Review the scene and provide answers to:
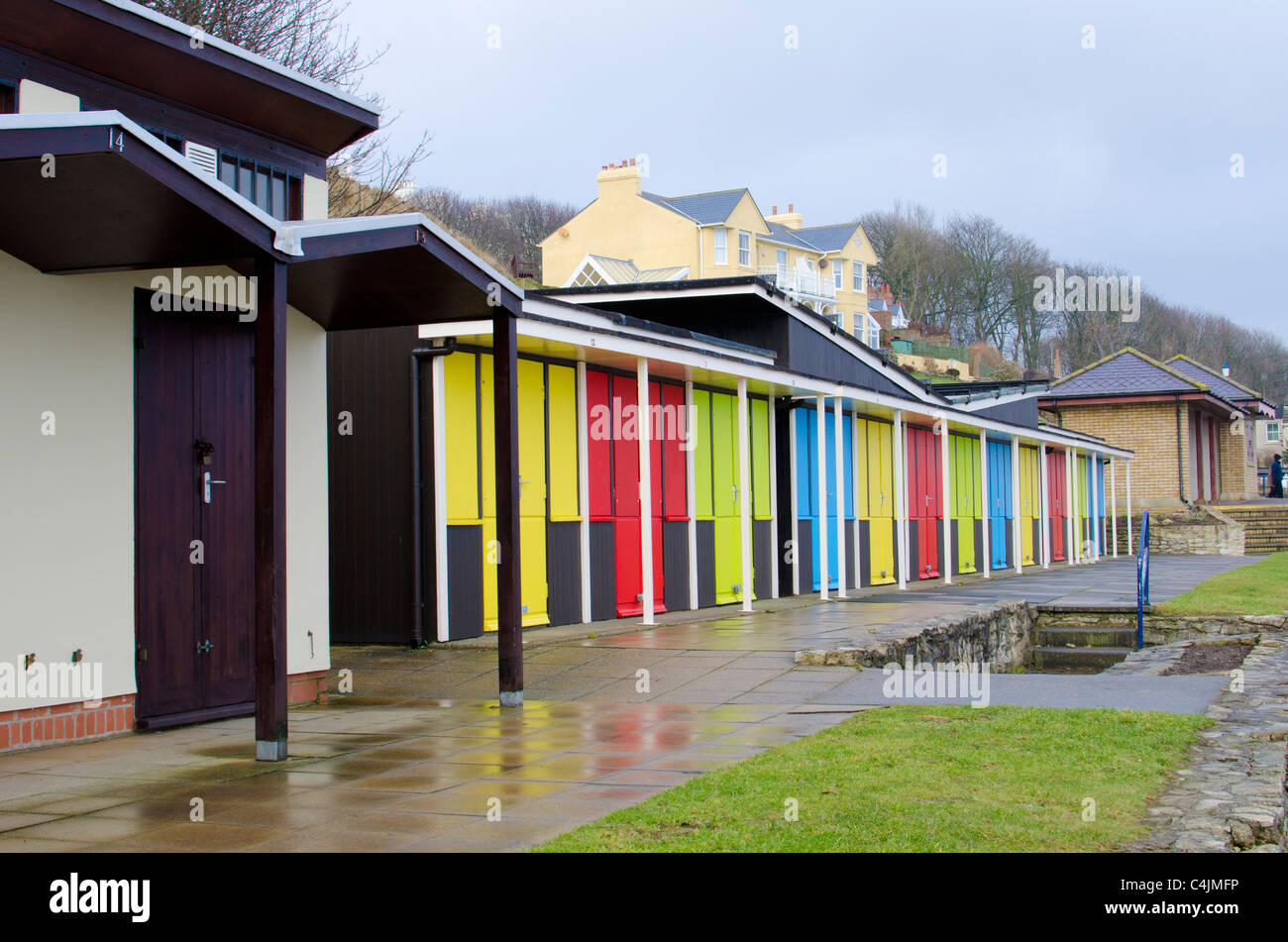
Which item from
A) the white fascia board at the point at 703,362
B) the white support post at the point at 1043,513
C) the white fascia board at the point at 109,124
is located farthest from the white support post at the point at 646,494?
the white support post at the point at 1043,513

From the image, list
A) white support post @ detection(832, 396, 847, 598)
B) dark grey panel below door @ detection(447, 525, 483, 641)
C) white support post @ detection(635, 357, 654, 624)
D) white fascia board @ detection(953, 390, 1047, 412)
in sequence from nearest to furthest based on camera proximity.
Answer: dark grey panel below door @ detection(447, 525, 483, 641) → white support post @ detection(635, 357, 654, 624) → white support post @ detection(832, 396, 847, 598) → white fascia board @ detection(953, 390, 1047, 412)

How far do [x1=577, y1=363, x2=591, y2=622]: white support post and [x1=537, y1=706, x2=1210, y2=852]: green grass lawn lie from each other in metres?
6.19

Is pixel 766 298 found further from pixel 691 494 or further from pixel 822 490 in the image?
pixel 691 494

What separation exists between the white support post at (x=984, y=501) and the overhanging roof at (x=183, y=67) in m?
17.6

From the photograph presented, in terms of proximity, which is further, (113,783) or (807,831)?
(113,783)

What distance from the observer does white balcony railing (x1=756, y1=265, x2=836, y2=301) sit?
5478 cm

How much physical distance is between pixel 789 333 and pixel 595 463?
604 cm

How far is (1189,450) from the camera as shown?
39812 mm

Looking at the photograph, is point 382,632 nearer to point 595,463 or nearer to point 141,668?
point 595,463

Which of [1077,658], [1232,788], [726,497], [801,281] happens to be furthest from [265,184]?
[801,281]

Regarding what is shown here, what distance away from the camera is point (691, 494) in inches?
607

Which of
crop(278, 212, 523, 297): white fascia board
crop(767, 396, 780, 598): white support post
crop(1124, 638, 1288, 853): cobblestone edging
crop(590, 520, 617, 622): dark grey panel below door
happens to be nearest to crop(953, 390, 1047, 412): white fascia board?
crop(767, 396, 780, 598): white support post

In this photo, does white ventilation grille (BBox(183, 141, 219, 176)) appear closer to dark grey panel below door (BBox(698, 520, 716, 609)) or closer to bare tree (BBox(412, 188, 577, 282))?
dark grey panel below door (BBox(698, 520, 716, 609))
